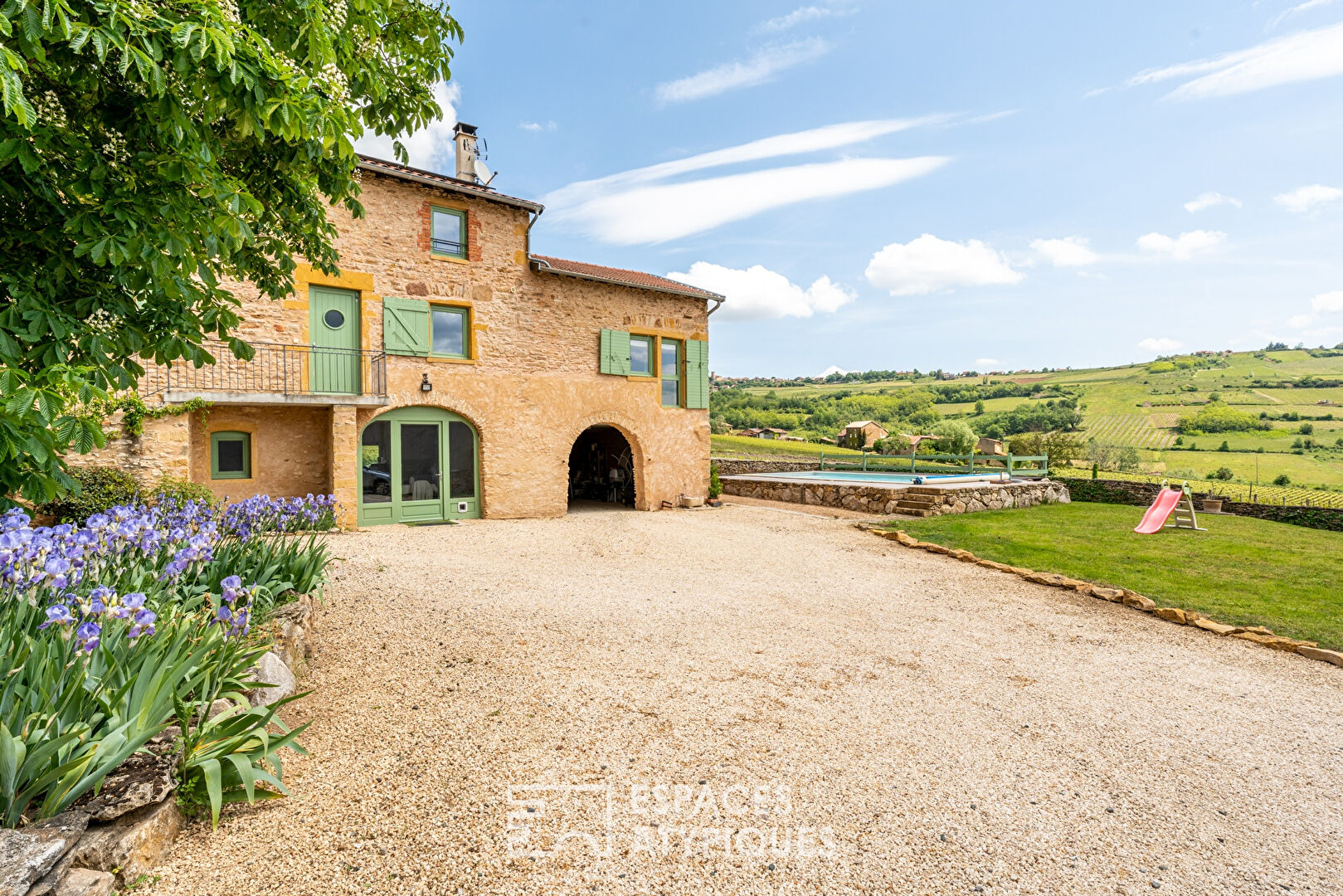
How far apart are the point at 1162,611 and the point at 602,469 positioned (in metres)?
14.1

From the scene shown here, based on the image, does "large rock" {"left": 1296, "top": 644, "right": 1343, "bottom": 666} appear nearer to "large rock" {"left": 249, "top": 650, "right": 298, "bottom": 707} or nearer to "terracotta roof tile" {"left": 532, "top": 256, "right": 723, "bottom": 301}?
"large rock" {"left": 249, "top": 650, "right": 298, "bottom": 707}

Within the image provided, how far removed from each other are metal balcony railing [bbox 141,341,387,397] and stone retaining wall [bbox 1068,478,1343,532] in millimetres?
19877

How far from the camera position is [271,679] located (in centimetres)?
352

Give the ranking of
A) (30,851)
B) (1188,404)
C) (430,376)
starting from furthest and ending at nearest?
(1188,404), (430,376), (30,851)

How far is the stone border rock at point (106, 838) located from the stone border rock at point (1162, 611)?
27.3 feet

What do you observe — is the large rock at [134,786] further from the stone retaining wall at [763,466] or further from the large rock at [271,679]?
the stone retaining wall at [763,466]

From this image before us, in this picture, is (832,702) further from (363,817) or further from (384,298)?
(384,298)

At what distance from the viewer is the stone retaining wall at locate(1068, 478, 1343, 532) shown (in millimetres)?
14312

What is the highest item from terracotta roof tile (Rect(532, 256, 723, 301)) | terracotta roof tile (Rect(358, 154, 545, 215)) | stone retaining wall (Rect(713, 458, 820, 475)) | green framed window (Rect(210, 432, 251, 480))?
terracotta roof tile (Rect(358, 154, 545, 215))

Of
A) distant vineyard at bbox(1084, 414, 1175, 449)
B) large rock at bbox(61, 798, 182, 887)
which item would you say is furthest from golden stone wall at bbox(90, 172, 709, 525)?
distant vineyard at bbox(1084, 414, 1175, 449)

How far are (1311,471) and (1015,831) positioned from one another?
41.6 metres

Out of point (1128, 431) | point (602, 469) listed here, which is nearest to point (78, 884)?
point (602, 469)

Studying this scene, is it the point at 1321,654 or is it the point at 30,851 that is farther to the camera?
the point at 1321,654

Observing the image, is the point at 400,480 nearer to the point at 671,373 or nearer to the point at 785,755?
the point at 671,373
